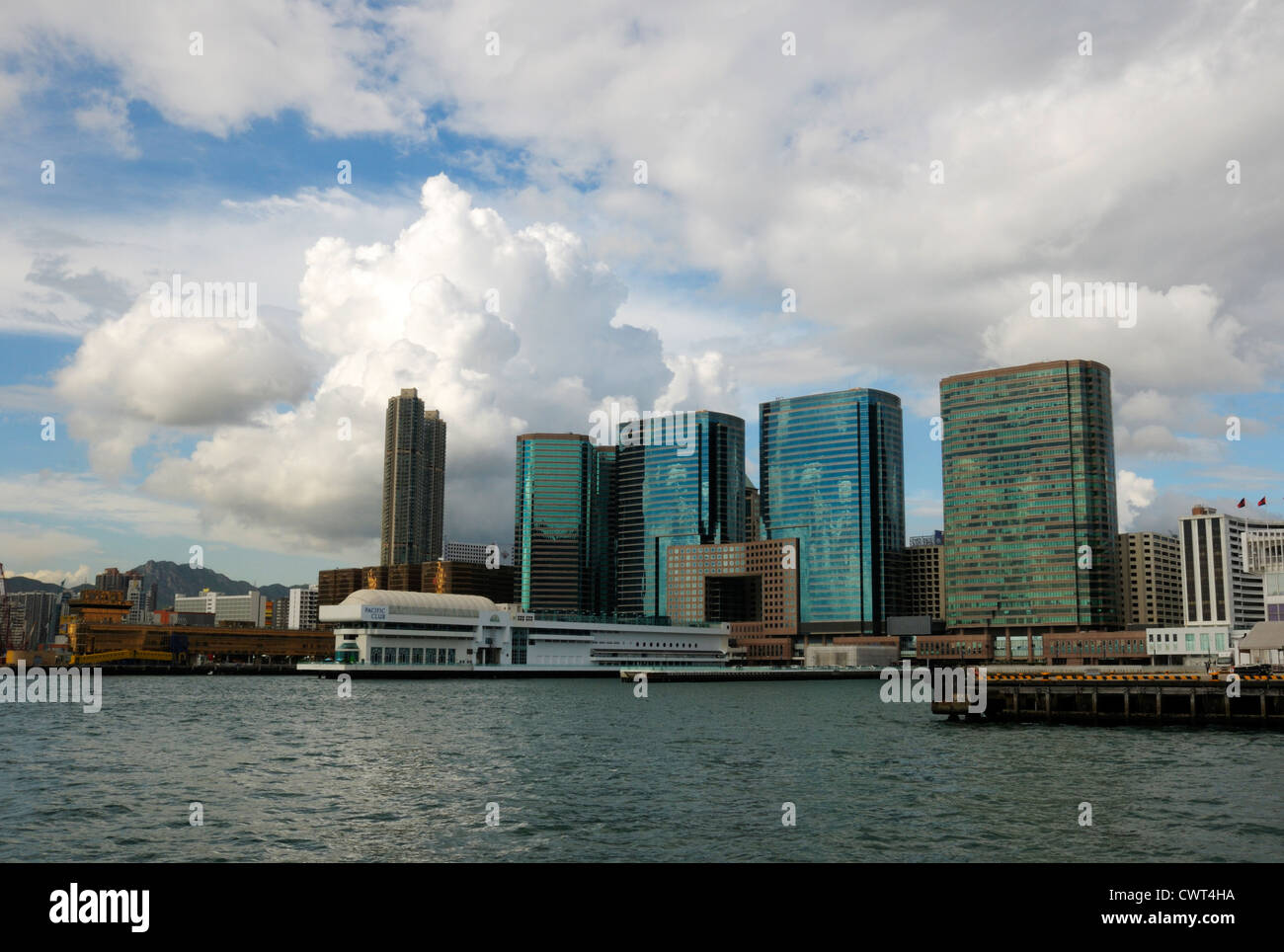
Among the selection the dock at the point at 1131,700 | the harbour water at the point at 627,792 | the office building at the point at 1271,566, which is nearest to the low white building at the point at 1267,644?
the office building at the point at 1271,566

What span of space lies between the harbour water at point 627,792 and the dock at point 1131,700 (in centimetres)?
390

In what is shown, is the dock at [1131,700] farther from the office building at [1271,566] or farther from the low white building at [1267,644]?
the office building at [1271,566]

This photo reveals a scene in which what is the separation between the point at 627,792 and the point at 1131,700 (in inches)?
2307

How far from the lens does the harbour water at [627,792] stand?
31.2 m

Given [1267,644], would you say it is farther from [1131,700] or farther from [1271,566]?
[1131,700]

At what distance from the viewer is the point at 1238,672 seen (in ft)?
300

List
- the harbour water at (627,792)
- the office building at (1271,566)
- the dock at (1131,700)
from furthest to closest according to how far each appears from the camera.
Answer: the office building at (1271,566) → the dock at (1131,700) → the harbour water at (627,792)

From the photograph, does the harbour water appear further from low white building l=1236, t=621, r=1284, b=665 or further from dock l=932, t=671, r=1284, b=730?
low white building l=1236, t=621, r=1284, b=665

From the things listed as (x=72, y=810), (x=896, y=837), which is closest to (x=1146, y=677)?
(x=896, y=837)

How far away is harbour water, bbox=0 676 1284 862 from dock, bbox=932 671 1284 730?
12.8 ft

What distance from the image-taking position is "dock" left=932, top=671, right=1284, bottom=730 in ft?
264

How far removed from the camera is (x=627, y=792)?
42.9m

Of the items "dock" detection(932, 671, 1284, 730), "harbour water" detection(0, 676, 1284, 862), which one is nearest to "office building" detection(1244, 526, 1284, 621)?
"dock" detection(932, 671, 1284, 730)
